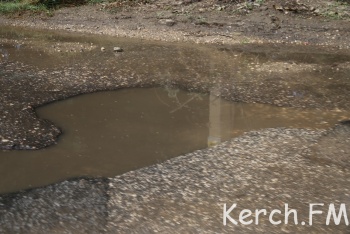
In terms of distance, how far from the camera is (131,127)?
4.91m

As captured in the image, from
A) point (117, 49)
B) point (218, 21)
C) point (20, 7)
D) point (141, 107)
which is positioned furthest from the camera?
point (20, 7)

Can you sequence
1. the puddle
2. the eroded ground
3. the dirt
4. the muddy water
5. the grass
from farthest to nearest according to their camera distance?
the grass, the dirt, the muddy water, the puddle, the eroded ground

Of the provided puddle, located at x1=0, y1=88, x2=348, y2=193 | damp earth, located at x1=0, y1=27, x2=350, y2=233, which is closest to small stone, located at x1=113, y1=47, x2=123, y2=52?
damp earth, located at x1=0, y1=27, x2=350, y2=233

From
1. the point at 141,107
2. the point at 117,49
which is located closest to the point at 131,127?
the point at 141,107

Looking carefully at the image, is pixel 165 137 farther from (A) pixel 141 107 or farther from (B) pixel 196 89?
(B) pixel 196 89

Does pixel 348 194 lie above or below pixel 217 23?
below

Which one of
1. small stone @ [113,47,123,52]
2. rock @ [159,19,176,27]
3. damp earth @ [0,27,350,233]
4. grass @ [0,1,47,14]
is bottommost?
damp earth @ [0,27,350,233]

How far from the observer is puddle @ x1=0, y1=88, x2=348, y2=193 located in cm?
400

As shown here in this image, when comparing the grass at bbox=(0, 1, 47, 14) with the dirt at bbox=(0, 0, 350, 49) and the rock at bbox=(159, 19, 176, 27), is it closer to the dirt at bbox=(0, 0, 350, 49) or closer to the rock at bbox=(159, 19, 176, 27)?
the dirt at bbox=(0, 0, 350, 49)

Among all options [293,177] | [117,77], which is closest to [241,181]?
[293,177]

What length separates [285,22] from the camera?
10.2 meters

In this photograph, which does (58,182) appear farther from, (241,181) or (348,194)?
(348,194)

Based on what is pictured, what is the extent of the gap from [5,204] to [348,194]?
2.93 meters

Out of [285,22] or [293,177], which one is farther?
[285,22]
